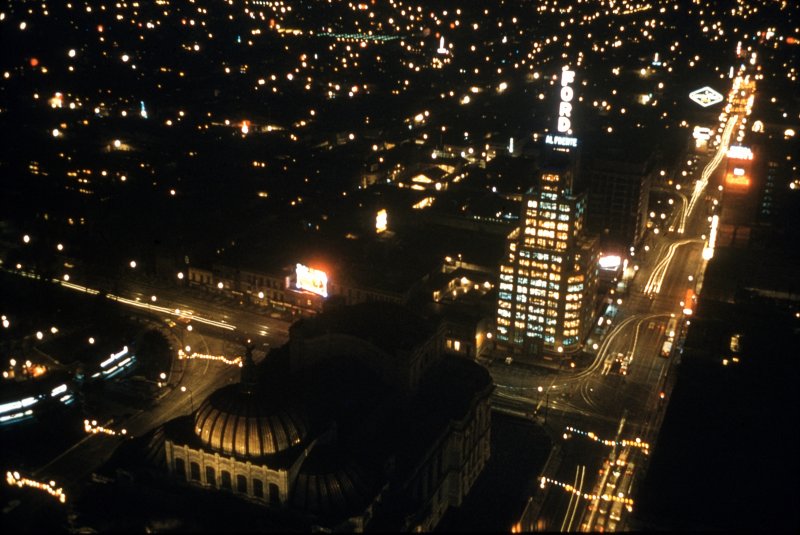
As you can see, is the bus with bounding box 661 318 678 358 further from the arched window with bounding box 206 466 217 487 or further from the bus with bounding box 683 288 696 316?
the arched window with bounding box 206 466 217 487

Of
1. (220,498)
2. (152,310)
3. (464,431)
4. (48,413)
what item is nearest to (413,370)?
(464,431)

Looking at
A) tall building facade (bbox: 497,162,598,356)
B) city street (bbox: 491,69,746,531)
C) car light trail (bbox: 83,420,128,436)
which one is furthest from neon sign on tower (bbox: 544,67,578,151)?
car light trail (bbox: 83,420,128,436)

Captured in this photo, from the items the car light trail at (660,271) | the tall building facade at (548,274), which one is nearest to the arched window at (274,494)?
the tall building facade at (548,274)

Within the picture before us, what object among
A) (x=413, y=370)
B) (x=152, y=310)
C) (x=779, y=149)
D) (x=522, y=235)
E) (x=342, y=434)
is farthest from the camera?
(x=779, y=149)

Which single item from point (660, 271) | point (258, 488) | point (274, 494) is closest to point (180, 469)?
point (258, 488)

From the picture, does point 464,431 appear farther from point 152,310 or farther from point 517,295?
point 152,310

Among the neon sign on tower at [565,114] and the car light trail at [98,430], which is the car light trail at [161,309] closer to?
the car light trail at [98,430]

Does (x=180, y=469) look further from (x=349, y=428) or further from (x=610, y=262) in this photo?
(x=610, y=262)

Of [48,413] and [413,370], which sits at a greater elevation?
[413,370]
